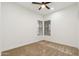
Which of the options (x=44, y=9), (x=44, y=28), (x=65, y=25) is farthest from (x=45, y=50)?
(x=44, y=9)

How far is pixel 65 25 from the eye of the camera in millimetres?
1266

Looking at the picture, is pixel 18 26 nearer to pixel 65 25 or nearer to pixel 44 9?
pixel 44 9

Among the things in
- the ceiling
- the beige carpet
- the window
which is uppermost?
the ceiling

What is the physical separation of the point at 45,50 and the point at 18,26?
21.1 inches

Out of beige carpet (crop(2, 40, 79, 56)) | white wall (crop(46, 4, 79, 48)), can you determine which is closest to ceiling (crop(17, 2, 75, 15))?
white wall (crop(46, 4, 79, 48))

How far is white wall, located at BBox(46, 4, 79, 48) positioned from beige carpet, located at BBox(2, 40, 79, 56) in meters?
0.10

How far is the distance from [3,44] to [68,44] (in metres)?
0.90

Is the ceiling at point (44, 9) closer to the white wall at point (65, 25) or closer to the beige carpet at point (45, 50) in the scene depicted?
the white wall at point (65, 25)

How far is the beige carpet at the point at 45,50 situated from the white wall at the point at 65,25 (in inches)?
3.9

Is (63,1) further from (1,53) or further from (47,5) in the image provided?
(1,53)

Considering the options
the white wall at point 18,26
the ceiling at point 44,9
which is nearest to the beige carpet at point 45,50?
the white wall at point 18,26

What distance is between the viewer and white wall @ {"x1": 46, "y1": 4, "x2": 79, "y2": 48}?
48.2 inches

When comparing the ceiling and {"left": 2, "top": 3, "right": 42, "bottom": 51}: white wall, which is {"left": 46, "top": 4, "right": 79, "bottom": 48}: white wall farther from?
{"left": 2, "top": 3, "right": 42, "bottom": 51}: white wall

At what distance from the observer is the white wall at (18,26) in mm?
1182
